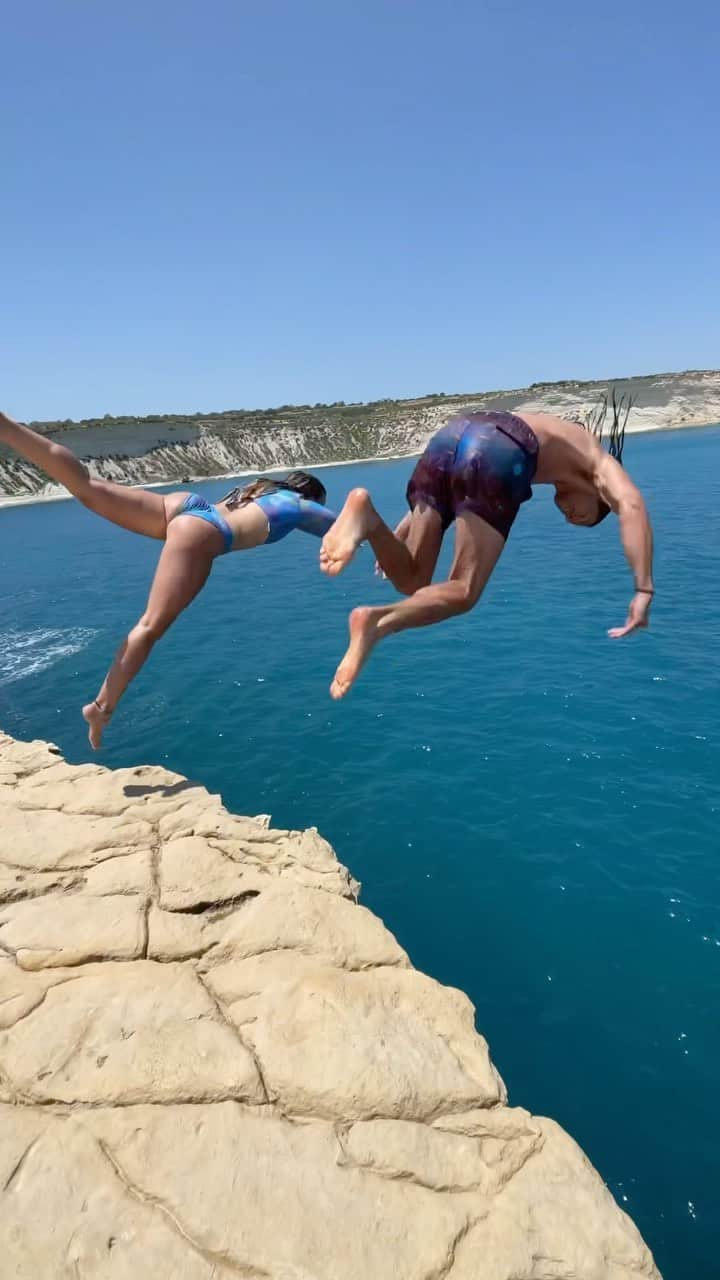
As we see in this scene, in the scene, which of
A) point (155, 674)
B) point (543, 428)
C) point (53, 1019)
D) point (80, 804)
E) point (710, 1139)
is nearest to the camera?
point (53, 1019)

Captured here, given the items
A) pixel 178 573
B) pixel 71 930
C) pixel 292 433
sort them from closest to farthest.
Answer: pixel 71 930 < pixel 178 573 < pixel 292 433

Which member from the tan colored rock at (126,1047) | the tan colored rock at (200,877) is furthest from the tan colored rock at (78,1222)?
the tan colored rock at (200,877)

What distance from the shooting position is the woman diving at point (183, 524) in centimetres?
526

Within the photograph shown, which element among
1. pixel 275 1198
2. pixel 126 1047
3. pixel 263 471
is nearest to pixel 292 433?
pixel 263 471

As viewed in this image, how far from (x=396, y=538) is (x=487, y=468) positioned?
668 mm

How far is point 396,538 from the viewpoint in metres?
4.20

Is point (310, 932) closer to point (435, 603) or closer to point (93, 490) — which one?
point (435, 603)

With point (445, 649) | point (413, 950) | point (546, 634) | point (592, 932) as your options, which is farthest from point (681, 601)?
point (413, 950)

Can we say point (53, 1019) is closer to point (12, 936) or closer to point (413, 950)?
point (12, 936)

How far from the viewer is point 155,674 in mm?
16156

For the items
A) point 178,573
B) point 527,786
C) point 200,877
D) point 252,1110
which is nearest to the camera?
point 252,1110

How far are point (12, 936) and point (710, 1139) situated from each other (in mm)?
5326

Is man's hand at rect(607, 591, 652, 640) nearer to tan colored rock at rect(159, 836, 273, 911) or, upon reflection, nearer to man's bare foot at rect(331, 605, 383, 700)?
man's bare foot at rect(331, 605, 383, 700)

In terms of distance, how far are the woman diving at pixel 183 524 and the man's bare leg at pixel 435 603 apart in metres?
1.63
